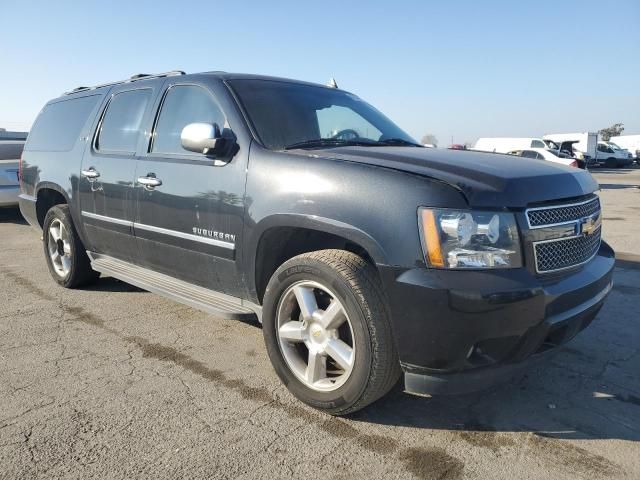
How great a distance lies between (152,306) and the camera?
457 cm

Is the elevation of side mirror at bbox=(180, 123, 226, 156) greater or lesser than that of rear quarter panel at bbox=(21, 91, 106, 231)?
greater

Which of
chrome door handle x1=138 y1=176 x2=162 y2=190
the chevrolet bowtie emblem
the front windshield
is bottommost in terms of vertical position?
the chevrolet bowtie emblem

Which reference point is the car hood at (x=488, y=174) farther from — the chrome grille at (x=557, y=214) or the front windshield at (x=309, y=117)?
the front windshield at (x=309, y=117)

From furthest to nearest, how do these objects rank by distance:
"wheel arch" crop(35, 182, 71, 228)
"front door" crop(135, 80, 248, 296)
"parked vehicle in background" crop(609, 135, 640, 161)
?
"parked vehicle in background" crop(609, 135, 640, 161) < "wheel arch" crop(35, 182, 71, 228) < "front door" crop(135, 80, 248, 296)

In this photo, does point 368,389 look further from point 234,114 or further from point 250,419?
point 234,114

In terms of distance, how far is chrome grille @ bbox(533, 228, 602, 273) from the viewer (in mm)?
2424

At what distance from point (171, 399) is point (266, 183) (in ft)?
4.31

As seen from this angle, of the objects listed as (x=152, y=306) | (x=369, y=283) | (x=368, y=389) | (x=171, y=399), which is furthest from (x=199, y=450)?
(x=152, y=306)

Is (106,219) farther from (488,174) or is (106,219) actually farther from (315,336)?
(488,174)

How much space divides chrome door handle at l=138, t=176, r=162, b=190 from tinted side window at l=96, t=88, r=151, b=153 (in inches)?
15.0

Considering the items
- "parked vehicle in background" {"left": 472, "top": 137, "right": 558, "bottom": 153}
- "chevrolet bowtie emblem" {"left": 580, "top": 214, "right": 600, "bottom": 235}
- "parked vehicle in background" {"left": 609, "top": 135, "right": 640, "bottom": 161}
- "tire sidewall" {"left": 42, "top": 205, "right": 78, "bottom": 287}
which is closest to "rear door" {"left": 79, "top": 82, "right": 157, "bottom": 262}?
"tire sidewall" {"left": 42, "top": 205, "right": 78, "bottom": 287}

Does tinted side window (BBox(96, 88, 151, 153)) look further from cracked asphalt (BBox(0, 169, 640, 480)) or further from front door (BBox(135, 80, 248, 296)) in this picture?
cracked asphalt (BBox(0, 169, 640, 480))

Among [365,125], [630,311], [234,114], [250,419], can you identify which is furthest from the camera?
[630,311]

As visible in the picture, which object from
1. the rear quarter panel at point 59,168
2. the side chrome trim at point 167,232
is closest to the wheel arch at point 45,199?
the rear quarter panel at point 59,168
